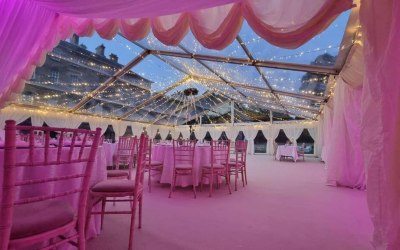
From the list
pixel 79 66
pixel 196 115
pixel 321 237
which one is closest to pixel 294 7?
pixel 321 237

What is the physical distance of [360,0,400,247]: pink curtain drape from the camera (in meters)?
1.33

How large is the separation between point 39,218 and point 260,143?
48.3ft

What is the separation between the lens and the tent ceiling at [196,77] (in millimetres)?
4227

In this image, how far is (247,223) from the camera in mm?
2469

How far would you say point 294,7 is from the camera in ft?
5.40

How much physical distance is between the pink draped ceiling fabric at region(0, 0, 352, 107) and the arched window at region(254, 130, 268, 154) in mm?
13324

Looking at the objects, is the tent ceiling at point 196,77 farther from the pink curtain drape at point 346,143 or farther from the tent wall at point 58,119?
the pink curtain drape at point 346,143

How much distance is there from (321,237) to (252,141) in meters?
12.9

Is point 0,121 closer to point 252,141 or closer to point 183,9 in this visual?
point 183,9

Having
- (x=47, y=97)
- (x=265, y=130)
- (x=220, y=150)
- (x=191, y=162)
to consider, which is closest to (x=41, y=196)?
(x=191, y=162)

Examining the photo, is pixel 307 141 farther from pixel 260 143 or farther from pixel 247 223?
pixel 247 223

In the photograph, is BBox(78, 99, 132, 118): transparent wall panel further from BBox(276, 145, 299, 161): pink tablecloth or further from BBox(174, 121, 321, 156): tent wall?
BBox(276, 145, 299, 161): pink tablecloth

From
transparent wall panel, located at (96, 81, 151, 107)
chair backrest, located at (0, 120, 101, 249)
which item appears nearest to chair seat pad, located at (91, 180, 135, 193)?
chair backrest, located at (0, 120, 101, 249)

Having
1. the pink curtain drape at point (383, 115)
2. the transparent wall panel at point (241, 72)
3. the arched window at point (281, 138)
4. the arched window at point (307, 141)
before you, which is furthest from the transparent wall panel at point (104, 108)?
the pink curtain drape at point (383, 115)
